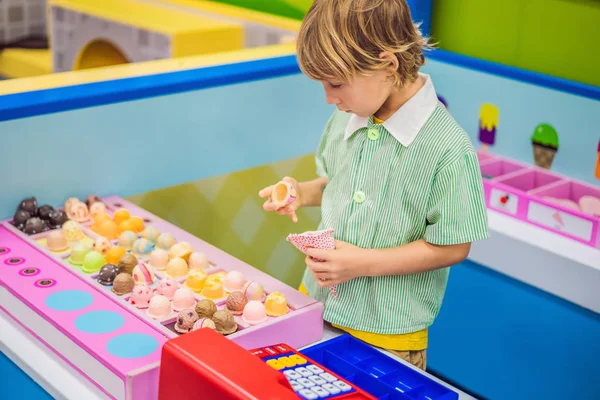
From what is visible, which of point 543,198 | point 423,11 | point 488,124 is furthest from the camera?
point 423,11

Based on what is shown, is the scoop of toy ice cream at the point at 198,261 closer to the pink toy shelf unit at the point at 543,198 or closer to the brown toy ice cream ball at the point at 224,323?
the brown toy ice cream ball at the point at 224,323

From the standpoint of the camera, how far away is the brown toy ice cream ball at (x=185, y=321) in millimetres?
1263

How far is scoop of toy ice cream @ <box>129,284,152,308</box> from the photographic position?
53.0 inches

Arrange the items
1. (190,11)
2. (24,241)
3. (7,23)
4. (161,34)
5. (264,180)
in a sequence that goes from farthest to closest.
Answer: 1. (7,23)
2. (190,11)
3. (161,34)
4. (264,180)
5. (24,241)

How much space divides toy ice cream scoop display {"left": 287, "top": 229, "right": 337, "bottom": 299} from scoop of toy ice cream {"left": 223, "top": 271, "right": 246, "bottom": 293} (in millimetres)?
164

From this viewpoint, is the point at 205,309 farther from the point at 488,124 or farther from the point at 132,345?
the point at 488,124

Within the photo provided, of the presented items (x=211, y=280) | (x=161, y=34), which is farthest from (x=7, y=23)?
(x=211, y=280)

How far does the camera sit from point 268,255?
7.09 feet

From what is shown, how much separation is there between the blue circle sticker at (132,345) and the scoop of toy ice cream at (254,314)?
0.50 feet

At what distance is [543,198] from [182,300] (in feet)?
3.47

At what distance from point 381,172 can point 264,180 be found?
2.63ft

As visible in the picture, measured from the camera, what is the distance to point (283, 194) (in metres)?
1.40

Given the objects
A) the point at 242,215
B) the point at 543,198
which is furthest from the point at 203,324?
the point at 543,198

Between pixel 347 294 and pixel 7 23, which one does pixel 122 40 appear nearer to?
pixel 7 23
